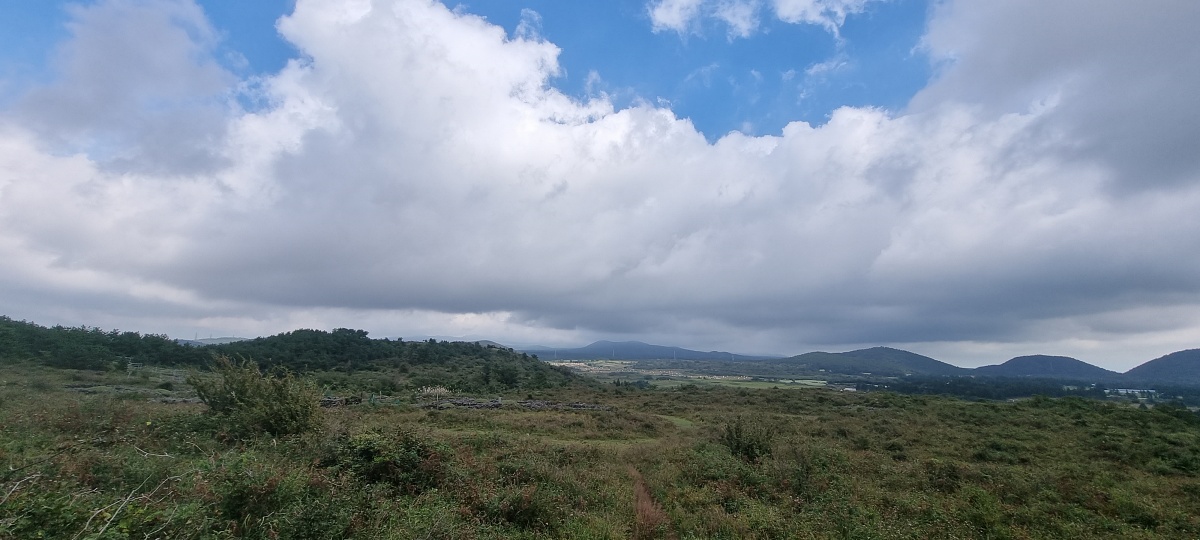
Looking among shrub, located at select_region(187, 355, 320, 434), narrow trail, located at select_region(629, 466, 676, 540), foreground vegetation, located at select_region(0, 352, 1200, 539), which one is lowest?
narrow trail, located at select_region(629, 466, 676, 540)

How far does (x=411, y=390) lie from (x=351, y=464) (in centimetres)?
3272

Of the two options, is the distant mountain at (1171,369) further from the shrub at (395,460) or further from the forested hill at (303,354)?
the shrub at (395,460)

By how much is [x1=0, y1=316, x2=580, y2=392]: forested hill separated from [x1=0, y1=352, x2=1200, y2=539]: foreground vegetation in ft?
101

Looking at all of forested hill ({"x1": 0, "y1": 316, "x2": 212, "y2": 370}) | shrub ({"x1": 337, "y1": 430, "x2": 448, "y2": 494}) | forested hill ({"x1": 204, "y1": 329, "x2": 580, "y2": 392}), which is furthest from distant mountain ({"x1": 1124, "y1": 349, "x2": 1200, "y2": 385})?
forested hill ({"x1": 0, "y1": 316, "x2": 212, "y2": 370})

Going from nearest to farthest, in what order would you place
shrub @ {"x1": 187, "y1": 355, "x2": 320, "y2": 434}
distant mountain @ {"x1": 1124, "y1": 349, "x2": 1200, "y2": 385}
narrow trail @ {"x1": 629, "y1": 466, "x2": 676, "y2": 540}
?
narrow trail @ {"x1": 629, "y1": 466, "x2": 676, "y2": 540}, shrub @ {"x1": 187, "y1": 355, "x2": 320, "y2": 434}, distant mountain @ {"x1": 1124, "y1": 349, "x2": 1200, "y2": 385}

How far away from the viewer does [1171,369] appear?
593 feet

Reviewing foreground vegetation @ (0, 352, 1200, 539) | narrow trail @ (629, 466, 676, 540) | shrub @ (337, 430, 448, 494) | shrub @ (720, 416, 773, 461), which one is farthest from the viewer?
shrub @ (720, 416, 773, 461)

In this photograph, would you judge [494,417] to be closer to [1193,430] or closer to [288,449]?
[288,449]

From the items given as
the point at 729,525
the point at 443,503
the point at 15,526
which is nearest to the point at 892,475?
the point at 729,525

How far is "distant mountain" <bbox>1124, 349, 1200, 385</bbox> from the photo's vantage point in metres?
170

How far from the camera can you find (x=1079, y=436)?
21625 mm

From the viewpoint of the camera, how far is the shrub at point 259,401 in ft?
45.0

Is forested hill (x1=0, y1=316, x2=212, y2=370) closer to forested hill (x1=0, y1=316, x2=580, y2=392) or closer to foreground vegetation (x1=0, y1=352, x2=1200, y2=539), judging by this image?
forested hill (x1=0, y1=316, x2=580, y2=392)

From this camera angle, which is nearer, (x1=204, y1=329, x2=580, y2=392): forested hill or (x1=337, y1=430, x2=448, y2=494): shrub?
(x1=337, y1=430, x2=448, y2=494): shrub
